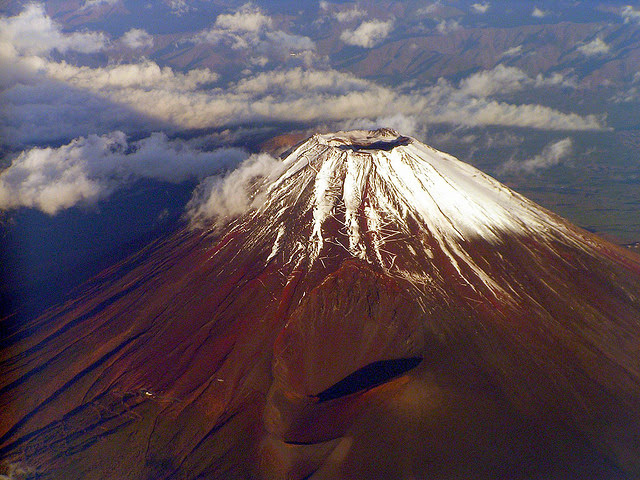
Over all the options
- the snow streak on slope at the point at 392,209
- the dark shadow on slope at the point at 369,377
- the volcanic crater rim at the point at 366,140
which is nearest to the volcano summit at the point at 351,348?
the dark shadow on slope at the point at 369,377

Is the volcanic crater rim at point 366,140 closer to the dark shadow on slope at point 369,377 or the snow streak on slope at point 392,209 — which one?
the snow streak on slope at point 392,209

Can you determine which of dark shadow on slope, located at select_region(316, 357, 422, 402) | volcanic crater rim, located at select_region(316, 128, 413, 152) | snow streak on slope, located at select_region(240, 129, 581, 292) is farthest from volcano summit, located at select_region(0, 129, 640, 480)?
volcanic crater rim, located at select_region(316, 128, 413, 152)

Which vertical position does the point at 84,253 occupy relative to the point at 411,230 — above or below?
below

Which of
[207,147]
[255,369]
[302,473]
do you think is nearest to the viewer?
[302,473]

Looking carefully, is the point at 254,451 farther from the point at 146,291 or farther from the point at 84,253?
the point at 84,253

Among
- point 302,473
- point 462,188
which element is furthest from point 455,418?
point 462,188
